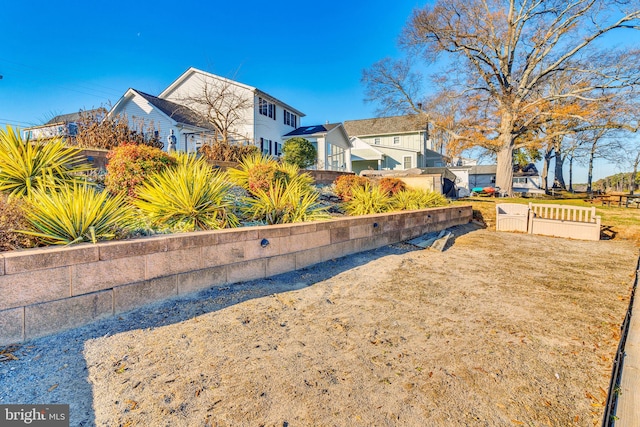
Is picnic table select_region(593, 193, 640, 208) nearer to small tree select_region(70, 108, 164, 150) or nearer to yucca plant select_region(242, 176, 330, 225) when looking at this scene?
yucca plant select_region(242, 176, 330, 225)

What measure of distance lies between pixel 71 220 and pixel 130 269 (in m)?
0.70

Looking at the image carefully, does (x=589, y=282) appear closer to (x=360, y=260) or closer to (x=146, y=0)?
(x=360, y=260)

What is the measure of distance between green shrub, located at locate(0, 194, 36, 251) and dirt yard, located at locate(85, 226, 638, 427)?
3.60ft

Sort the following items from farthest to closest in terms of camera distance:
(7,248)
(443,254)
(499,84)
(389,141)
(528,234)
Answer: (389,141), (499,84), (528,234), (443,254), (7,248)

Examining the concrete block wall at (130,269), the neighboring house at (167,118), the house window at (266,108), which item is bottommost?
the concrete block wall at (130,269)

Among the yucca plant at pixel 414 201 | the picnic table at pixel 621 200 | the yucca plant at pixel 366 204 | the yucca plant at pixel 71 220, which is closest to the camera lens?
the yucca plant at pixel 71 220

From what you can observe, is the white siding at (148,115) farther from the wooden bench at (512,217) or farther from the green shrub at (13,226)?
the wooden bench at (512,217)

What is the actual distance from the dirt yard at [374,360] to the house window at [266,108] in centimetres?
1713

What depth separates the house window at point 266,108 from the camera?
18672mm

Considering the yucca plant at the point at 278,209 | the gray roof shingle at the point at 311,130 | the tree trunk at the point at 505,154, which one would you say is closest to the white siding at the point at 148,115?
the gray roof shingle at the point at 311,130

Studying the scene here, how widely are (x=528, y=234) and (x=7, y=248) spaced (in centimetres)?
974

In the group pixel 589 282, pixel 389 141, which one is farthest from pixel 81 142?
pixel 389 141

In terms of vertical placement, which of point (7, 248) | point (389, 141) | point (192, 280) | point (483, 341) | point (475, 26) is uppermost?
point (475, 26)

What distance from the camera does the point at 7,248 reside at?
7.80ft
